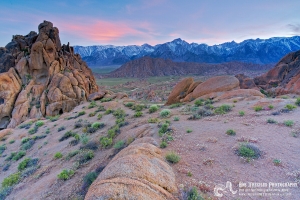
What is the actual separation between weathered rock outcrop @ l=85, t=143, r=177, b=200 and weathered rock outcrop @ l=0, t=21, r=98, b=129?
76.2 ft

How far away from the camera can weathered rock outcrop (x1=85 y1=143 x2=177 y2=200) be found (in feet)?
10.7

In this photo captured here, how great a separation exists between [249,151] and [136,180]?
373cm

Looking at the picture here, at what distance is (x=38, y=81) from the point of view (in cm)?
2623

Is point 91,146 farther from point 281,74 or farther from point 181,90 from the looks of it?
point 281,74

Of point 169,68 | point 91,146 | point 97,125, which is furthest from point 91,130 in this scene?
point 169,68

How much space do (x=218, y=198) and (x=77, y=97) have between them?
84.3ft

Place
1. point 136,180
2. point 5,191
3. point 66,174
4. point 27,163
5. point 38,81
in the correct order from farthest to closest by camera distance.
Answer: point 38,81 → point 27,163 → point 5,191 → point 66,174 → point 136,180

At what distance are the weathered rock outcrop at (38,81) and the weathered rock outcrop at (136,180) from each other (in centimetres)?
2322

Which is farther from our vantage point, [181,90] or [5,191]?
[181,90]

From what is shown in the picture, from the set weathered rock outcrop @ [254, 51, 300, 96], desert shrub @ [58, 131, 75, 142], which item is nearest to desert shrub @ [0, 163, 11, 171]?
desert shrub @ [58, 131, 75, 142]

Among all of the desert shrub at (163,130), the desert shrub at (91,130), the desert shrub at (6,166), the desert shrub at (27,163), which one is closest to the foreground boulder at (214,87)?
the desert shrub at (163,130)

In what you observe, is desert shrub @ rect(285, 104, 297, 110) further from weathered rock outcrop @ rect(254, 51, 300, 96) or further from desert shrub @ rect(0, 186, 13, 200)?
weathered rock outcrop @ rect(254, 51, 300, 96)

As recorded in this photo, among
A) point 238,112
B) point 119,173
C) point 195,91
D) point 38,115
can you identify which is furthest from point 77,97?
point 119,173

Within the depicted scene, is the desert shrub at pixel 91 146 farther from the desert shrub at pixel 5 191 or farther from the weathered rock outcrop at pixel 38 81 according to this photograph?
the weathered rock outcrop at pixel 38 81
